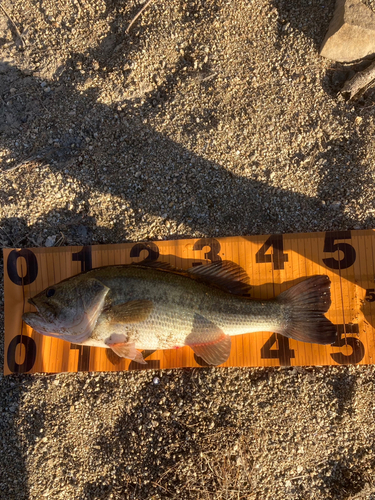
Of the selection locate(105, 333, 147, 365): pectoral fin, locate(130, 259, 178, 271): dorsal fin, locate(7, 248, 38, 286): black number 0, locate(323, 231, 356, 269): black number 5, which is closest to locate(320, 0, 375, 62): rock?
locate(323, 231, 356, 269): black number 5

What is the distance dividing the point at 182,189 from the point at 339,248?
1.91m

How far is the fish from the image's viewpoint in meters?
3.04

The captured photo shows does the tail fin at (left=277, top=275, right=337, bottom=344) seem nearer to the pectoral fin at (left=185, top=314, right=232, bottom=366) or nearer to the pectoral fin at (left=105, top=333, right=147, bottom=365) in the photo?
the pectoral fin at (left=185, top=314, right=232, bottom=366)

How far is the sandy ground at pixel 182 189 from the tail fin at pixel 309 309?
600 mm

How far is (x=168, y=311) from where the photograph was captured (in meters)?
3.07

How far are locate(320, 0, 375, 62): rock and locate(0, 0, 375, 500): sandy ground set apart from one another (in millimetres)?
146

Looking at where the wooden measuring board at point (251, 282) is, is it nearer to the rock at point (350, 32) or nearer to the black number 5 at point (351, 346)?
the black number 5 at point (351, 346)

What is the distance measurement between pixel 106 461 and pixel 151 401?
0.83m

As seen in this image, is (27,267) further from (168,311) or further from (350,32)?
(350,32)

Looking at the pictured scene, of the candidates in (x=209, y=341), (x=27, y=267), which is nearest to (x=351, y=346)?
(x=209, y=341)

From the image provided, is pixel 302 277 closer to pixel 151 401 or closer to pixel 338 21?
pixel 151 401

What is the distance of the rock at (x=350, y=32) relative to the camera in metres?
3.45

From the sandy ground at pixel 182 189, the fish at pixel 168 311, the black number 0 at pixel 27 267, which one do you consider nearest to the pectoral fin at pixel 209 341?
the fish at pixel 168 311

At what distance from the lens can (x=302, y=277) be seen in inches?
140
